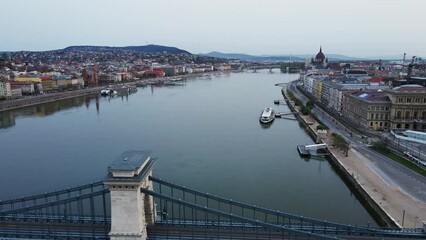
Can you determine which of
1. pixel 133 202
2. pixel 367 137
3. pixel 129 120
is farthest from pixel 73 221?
pixel 129 120

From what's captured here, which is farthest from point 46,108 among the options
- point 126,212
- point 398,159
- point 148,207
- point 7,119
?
point 126,212

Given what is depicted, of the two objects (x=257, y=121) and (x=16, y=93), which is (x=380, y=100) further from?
(x=16, y=93)


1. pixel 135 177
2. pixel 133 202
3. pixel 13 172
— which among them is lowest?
pixel 13 172

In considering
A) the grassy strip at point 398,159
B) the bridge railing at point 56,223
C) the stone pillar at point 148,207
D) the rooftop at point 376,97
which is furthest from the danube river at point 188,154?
the bridge railing at point 56,223

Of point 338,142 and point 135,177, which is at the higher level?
point 135,177

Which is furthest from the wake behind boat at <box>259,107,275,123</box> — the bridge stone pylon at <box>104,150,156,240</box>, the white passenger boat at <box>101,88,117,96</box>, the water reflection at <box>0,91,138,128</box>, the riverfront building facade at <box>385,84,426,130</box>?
the white passenger boat at <box>101,88,117,96</box>

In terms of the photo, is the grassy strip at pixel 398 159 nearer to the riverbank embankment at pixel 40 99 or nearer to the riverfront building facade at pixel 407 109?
the riverfront building facade at pixel 407 109
